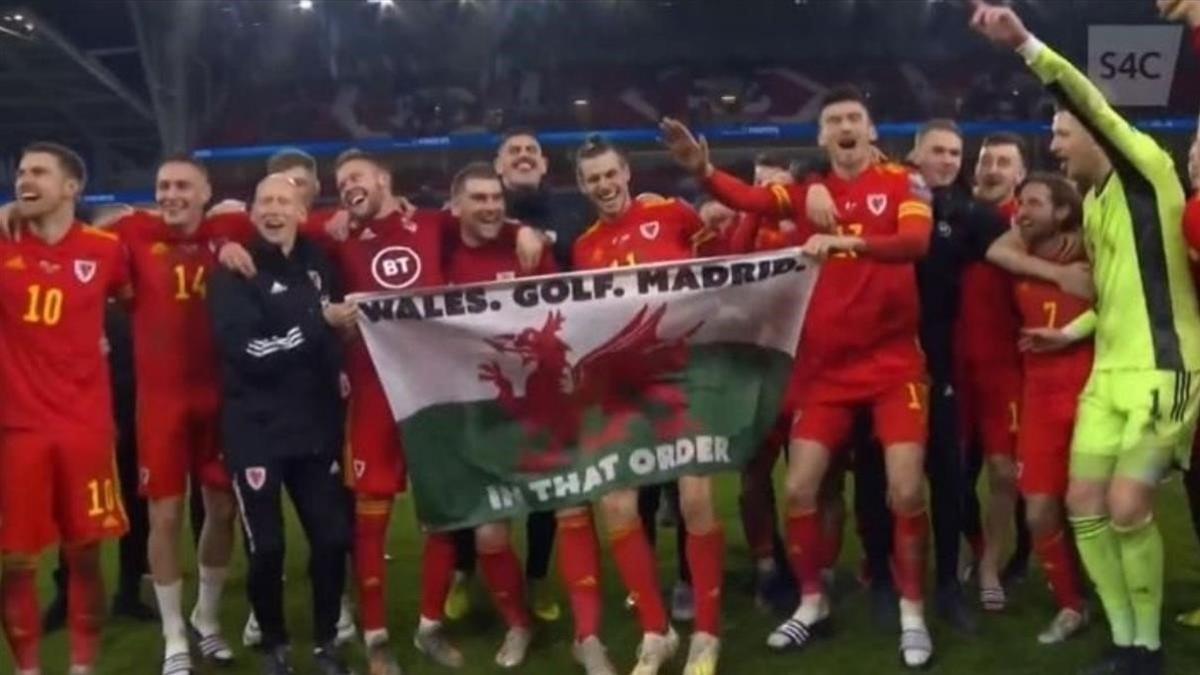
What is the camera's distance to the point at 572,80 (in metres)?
23.2

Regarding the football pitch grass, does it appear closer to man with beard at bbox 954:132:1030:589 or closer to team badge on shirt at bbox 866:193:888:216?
man with beard at bbox 954:132:1030:589

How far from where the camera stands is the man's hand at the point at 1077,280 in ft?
15.1

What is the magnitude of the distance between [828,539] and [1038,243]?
1275 millimetres

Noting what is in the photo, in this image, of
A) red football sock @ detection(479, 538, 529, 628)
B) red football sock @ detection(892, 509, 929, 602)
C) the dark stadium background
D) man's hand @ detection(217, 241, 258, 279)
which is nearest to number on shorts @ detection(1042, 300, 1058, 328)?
red football sock @ detection(892, 509, 929, 602)

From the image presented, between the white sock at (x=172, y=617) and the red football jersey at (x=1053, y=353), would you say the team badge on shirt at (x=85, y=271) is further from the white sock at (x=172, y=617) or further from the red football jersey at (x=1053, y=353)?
the red football jersey at (x=1053, y=353)

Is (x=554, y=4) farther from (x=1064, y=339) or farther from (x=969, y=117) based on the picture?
(x=1064, y=339)

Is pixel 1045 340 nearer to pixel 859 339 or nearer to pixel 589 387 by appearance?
pixel 859 339

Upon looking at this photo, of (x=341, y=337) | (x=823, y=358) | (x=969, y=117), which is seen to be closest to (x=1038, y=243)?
(x=823, y=358)

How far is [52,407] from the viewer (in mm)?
4359

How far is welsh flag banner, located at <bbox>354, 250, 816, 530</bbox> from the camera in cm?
452

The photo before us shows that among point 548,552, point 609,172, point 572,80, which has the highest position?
point 572,80

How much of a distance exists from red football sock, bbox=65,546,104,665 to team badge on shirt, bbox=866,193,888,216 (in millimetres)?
2613

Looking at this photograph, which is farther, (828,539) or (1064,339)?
(828,539)

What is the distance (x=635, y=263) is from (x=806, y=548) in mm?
1091
